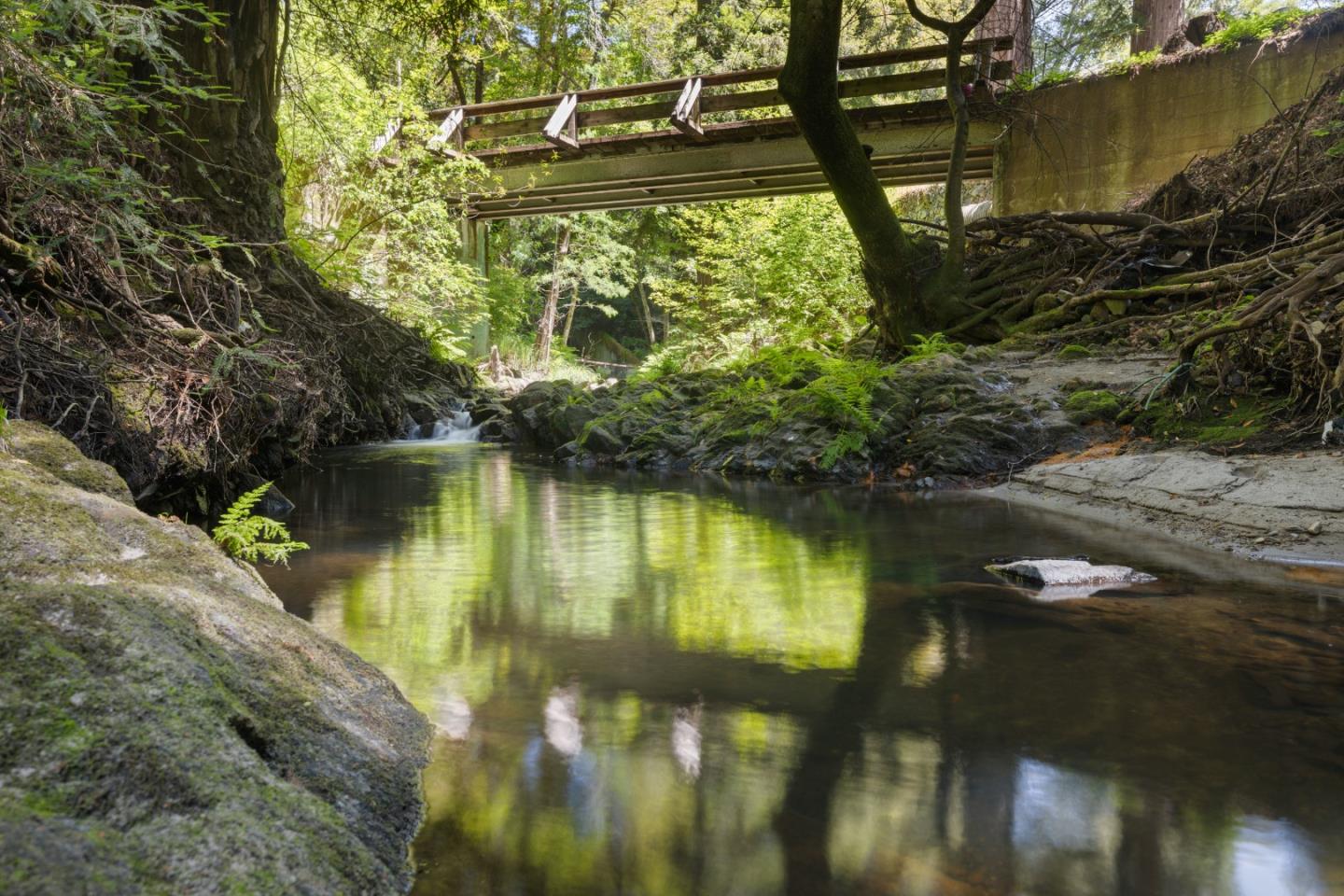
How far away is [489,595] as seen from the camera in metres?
4.59

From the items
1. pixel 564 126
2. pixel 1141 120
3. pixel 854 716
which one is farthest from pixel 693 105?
pixel 854 716

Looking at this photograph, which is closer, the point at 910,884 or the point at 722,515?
the point at 910,884

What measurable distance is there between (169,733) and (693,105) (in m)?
17.1

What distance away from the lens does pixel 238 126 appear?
27.9 ft

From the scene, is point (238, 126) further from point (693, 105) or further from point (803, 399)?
point (693, 105)

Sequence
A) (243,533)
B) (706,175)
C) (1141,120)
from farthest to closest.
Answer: (706,175) < (1141,120) < (243,533)

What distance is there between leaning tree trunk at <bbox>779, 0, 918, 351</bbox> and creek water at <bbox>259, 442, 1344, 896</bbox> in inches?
266

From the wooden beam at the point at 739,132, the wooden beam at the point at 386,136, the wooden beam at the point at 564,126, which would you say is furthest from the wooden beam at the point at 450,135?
the wooden beam at the point at 564,126

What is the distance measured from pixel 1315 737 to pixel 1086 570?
75.5 inches

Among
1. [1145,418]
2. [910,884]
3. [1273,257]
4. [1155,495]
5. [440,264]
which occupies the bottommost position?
[910,884]

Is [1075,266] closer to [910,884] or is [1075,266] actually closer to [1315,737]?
[1315,737]

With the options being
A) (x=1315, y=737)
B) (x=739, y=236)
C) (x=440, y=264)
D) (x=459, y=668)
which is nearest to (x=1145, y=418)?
(x=1315, y=737)

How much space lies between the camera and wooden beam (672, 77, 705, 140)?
55.9 ft

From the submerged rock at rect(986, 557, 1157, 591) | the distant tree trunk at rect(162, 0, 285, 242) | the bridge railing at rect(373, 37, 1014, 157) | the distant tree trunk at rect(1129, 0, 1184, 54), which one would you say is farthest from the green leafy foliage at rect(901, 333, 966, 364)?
the distant tree trunk at rect(1129, 0, 1184, 54)
